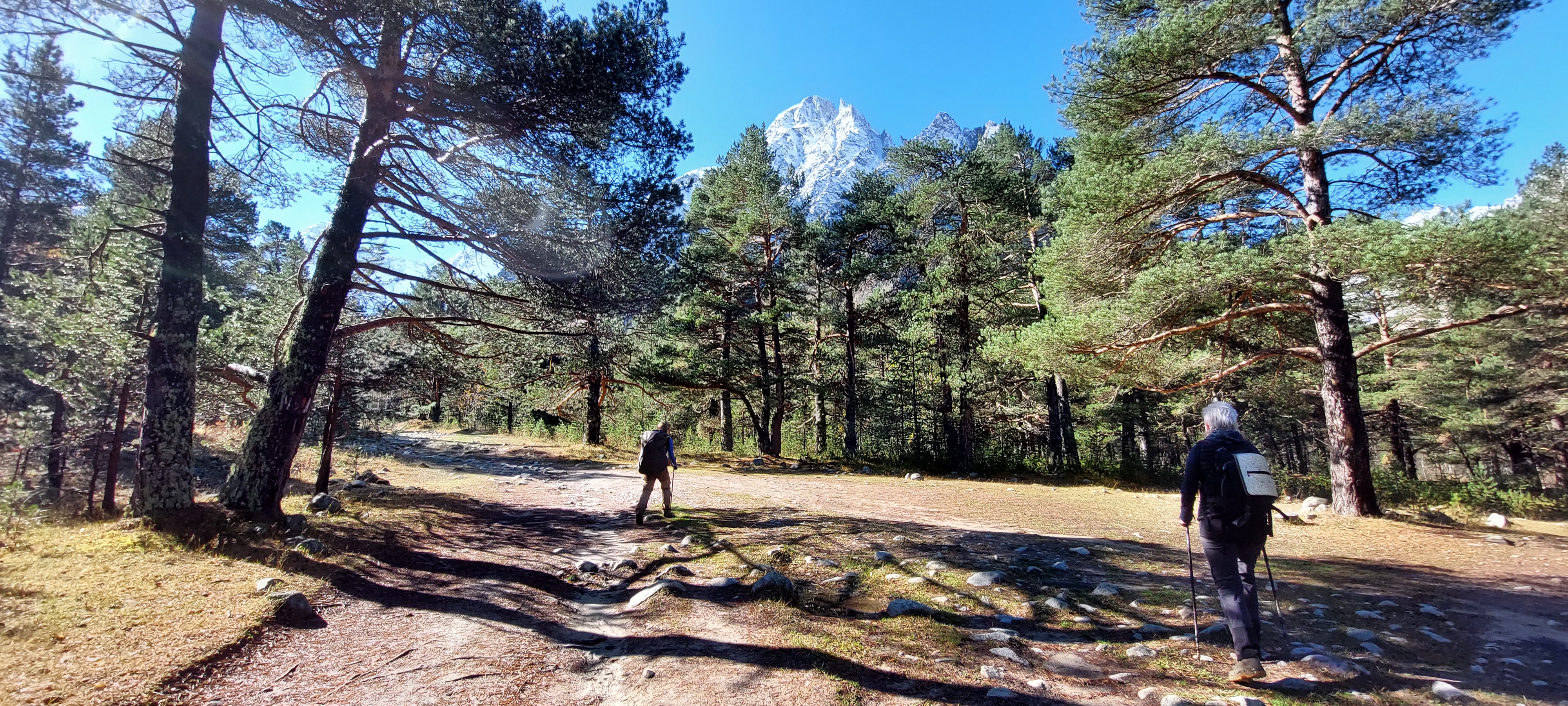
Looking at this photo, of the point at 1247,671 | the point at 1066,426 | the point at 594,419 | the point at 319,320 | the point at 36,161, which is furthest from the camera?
the point at 594,419

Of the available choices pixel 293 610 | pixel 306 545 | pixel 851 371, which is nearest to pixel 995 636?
pixel 293 610

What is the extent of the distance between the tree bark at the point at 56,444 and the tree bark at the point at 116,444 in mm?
846

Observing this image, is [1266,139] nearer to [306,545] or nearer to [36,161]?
[306,545]

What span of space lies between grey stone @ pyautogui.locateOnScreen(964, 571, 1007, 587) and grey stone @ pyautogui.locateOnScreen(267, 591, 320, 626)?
5.30 metres

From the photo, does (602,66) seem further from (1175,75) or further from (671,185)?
(1175,75)

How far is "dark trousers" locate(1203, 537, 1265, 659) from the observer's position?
339 centimetres

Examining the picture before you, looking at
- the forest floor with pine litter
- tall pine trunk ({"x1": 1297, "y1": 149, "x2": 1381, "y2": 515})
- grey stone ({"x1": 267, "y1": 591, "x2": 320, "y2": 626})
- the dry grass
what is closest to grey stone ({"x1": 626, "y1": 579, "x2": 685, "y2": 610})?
the forest floor with pine litter

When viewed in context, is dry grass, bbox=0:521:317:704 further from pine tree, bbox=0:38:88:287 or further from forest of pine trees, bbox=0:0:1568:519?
pine tree, bbox=0:38:88:287

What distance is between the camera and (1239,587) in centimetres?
352

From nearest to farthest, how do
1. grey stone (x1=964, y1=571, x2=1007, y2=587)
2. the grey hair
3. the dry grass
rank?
the dry grass → the grey hair → grey stone (x1=964, y1=571, x2=1007, y2=587)

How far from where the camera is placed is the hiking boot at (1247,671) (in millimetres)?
3154

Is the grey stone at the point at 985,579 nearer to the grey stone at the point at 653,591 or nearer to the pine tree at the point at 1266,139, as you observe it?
the grey stone at the point at 653,591

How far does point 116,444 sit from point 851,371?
58.8ft

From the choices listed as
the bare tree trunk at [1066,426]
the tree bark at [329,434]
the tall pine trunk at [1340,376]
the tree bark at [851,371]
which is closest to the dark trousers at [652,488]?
the tree bark at [329,434]
